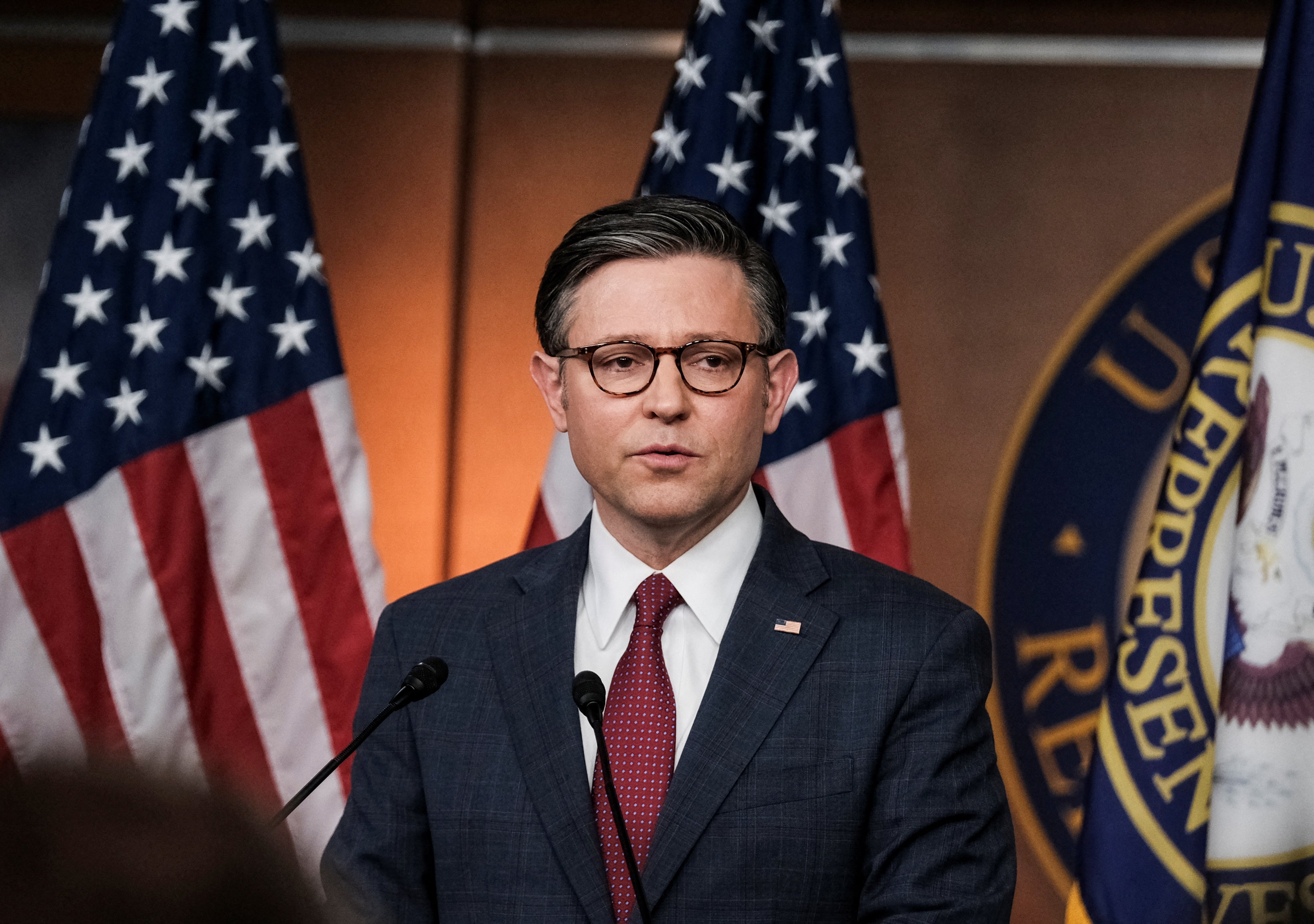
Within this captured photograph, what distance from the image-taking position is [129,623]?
2461 mm

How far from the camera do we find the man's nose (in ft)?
5.00

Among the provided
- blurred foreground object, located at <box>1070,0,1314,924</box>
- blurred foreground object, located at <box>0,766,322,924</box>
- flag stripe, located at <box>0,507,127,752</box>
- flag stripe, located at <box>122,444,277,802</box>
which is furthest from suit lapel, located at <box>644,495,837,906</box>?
flag stripe, located at <box>0,507,127,752</box>

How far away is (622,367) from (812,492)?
3.53 ft

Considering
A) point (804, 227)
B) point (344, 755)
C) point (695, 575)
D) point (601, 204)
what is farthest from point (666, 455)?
point (601, 204)

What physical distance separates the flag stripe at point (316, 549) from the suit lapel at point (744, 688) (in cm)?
123

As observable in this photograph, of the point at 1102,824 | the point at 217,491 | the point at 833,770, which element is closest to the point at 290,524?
the point at 217,491

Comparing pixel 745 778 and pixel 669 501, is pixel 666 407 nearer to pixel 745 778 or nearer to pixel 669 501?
pixel 669 501

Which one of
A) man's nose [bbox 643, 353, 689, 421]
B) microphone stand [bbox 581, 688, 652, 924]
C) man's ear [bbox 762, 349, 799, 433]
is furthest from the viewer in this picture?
man's ear [bbox 762, 349, 799, 433]

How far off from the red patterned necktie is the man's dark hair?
38 centimetres

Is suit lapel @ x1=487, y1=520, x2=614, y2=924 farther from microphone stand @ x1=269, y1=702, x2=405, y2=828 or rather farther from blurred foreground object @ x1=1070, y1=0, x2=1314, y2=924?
A: blurred foreground object @ x1=1070, y1=0, x2=1314, y2=924

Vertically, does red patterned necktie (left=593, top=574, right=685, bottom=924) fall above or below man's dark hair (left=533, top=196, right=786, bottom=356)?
below

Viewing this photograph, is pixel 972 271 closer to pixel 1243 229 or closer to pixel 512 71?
pixel 1243 229

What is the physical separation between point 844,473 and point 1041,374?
0.92 meters

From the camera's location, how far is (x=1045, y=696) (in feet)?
10.4
